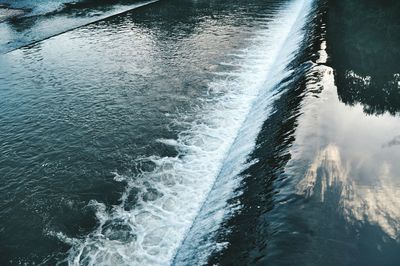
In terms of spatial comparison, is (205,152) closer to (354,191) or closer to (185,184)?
(185,184)

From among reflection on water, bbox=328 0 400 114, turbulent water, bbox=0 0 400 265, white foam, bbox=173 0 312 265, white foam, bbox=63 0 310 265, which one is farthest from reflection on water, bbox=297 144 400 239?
reflection on water, bbox=328 0 400 114

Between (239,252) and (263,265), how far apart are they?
610 millimetres

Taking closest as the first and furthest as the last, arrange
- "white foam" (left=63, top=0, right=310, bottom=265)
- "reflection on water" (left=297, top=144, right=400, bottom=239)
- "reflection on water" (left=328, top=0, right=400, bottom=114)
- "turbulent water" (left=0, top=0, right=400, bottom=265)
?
1. "reflection on water" (left=297, top=144, right=400, bottom=239)
2. "turbulent water" (left=0, top=0, right=400, bottom=265)
3. "white foam" (left=63, top=0, right=310, bottom=265)
4. "reflection on water" (left=328, top=0, right=400, bottom=114)

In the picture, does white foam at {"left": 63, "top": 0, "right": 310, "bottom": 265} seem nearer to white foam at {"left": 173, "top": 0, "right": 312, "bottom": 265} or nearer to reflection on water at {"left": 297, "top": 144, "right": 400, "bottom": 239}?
white foam at {"left": 173, "top": 0, "right": 312, "bottom": 265}

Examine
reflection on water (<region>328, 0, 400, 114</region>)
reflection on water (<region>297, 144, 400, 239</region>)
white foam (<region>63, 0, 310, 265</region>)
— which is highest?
reflection on water (<region>328, 0, 400, 114</region>)

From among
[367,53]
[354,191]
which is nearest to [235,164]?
[354,191]

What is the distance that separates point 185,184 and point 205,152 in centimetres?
156

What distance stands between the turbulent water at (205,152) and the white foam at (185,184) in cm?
Answer: 4

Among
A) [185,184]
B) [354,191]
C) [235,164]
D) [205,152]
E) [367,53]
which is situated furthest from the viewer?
[367,53]

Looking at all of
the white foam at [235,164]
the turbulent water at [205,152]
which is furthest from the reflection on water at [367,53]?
the white foam at [235,164]

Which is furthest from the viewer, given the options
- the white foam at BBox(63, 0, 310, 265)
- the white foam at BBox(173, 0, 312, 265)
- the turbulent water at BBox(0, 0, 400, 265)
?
the white foam at BBox(63, 0, 310, 265)

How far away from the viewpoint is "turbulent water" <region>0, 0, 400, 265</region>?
261 inches

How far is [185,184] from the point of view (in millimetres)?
9141

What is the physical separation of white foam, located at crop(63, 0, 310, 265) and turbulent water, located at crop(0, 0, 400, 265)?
0.13ft
